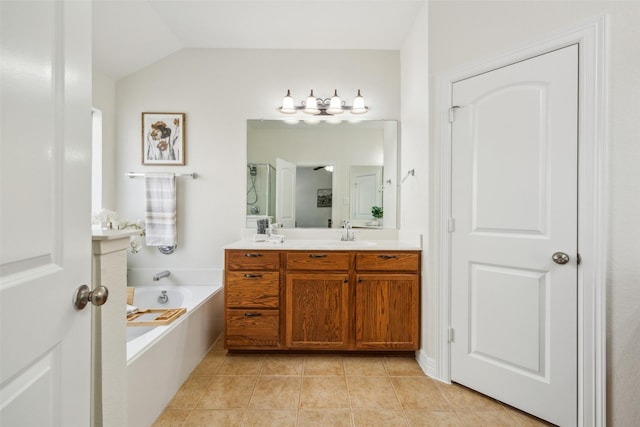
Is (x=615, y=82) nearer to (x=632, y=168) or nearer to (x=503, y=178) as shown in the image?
(x=632, y=168)

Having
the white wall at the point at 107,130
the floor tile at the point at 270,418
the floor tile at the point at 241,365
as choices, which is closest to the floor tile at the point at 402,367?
the floor tile at the point at 270,418

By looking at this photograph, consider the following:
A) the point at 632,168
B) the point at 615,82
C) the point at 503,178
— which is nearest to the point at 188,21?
the point at 503,178

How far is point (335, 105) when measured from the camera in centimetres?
279

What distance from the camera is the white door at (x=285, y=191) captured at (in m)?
2.87

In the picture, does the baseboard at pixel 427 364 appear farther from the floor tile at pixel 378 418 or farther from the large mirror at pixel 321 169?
the large mirror at pixel 321 169

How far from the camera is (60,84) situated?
68cm

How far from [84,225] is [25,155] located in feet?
0.78

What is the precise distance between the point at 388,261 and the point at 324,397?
3.23 feet

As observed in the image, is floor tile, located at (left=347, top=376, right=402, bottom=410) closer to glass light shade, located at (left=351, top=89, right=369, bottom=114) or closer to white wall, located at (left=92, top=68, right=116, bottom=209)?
glass light shade, located at (left=351, top=89, right=369, bottom=114)

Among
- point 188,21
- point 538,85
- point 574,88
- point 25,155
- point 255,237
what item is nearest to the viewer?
point 25,155

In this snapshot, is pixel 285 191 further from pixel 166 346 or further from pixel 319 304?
pixel 166 346

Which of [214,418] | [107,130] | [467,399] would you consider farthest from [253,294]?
[107,130]

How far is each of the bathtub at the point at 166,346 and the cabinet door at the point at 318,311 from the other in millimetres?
682

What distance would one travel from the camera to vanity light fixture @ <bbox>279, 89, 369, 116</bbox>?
9.13ft
